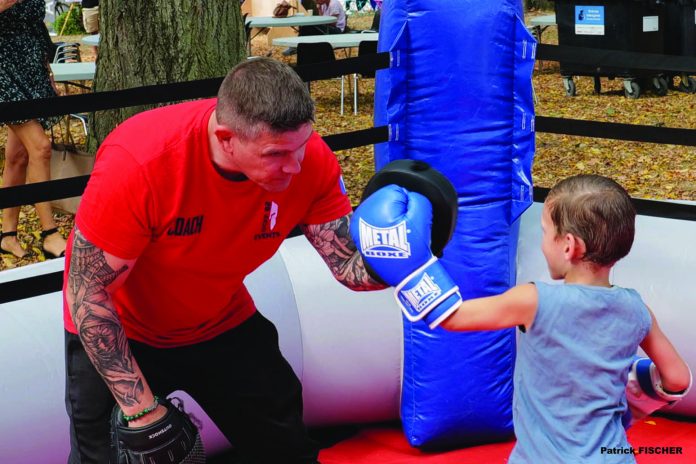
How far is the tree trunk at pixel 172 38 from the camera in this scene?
4.62m

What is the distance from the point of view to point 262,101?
1985mm

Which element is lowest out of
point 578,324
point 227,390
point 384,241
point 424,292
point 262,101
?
point 227,390

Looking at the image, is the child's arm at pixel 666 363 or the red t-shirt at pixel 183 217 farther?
the child's arm at pixel 666 363

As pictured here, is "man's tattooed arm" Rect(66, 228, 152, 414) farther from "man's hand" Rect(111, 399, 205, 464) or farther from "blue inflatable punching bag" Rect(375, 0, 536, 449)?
"blue inflatable punching bag" Rect(375, 0, 536, 449)

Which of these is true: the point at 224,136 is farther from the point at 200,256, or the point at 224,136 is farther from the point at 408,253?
the point at 408,253

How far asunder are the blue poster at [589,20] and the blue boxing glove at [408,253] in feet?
26.1

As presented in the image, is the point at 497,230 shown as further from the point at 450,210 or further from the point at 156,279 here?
the point at 156,279

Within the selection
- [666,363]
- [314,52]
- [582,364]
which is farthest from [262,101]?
[314,52]

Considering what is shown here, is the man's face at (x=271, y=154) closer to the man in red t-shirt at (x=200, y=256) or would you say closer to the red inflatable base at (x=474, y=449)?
the man in red t-shirt at (x=200, y=256)

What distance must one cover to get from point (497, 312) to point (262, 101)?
716 mm

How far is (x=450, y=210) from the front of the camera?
2213 mm

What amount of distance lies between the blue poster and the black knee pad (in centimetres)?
783

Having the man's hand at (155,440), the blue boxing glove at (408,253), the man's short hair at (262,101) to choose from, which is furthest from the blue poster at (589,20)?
the man's hand at (155,440)

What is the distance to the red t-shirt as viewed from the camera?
208 cm
